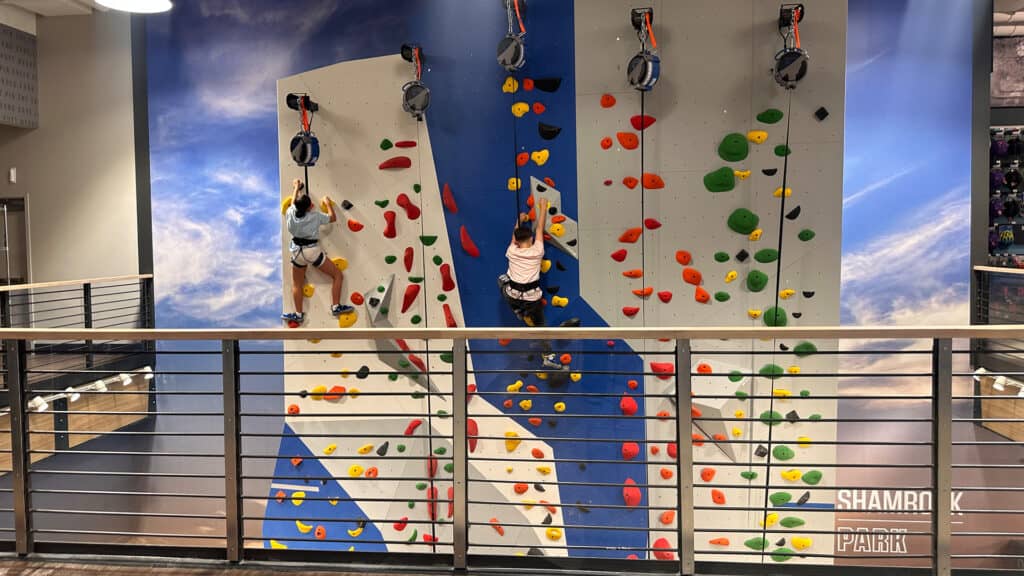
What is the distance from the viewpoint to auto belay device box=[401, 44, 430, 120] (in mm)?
5000

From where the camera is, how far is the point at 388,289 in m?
5.43

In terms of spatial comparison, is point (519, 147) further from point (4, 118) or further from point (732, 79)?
point (4, 118)

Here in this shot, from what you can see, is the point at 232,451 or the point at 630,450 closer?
the point at 232,451

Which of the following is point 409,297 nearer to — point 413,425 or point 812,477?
point 413,425

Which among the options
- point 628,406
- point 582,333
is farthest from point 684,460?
point 628,406

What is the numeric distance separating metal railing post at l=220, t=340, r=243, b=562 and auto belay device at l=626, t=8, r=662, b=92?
10.8 ft

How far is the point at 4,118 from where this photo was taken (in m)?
7.75

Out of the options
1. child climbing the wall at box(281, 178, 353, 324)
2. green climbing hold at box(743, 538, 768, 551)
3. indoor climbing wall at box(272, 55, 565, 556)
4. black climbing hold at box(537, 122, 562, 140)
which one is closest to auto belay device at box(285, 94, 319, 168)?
indoor climbing wall at box(272, 55, 565, 556)

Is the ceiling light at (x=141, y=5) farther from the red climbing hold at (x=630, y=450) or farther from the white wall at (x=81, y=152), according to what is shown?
the red climbing hold at (x=630, y=450)

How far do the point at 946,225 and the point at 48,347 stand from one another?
8350 mm

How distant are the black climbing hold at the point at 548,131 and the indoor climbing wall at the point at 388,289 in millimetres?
817

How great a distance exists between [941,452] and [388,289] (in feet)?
13.0

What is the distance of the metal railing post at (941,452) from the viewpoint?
252 centimetres

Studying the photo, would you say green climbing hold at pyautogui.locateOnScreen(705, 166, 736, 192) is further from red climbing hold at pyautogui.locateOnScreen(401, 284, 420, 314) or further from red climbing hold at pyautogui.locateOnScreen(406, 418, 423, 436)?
red climbing hold at pyautogui.locateOnScreen(406, 418, 423, 436)
